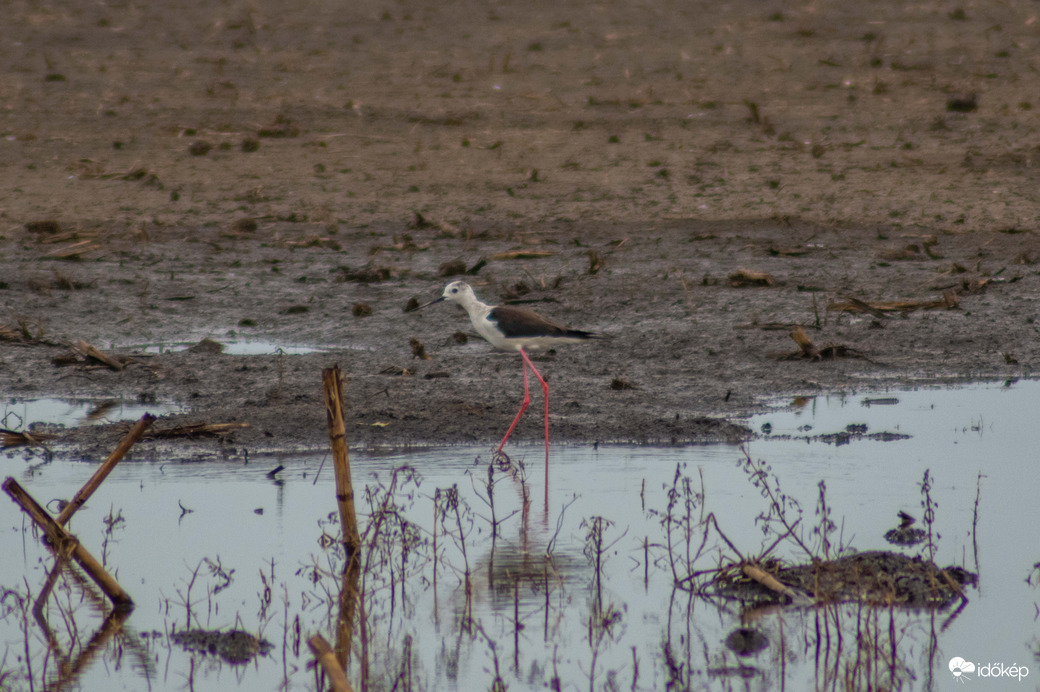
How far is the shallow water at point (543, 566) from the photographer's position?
483 centimetres

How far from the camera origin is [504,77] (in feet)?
65.9

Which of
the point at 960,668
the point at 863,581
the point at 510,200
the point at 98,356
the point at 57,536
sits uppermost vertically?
the point at 510,200

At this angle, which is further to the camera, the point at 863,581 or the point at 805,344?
the point at 805,344

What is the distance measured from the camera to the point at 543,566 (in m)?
5.88

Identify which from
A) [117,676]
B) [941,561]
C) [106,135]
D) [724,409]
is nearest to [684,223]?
[724,409]

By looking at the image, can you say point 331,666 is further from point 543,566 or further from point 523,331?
point 523,331

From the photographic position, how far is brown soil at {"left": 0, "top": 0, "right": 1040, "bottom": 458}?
947cm

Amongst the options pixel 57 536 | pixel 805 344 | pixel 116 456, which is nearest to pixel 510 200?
pixel 805 344

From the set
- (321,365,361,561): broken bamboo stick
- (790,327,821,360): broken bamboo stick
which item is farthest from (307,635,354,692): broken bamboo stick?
(790,327,821,360): broken bamboo stick

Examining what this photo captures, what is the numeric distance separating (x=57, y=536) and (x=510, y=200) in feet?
35.1

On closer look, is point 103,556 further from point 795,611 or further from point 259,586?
point 795,611

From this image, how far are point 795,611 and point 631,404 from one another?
3517 millimetres

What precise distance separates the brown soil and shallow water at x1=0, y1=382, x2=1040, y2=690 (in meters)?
0.77

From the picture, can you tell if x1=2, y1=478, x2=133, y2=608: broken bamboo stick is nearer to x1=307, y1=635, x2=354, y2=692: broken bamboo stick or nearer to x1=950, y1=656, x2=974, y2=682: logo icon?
x1=307, y1=635, x2=354, y2=692: broken bamboo stick
